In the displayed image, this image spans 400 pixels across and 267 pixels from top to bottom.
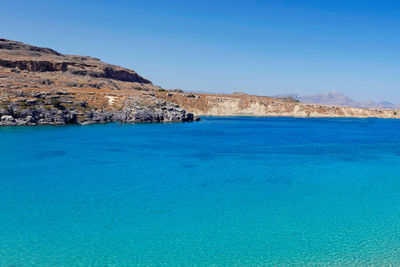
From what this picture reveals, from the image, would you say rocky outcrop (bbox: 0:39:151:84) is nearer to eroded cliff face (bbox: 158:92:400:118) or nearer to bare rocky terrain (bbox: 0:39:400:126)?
bare rocky terrain (bbox: 0:39:400:126)

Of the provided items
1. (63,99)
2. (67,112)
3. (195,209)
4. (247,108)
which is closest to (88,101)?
(63,99)

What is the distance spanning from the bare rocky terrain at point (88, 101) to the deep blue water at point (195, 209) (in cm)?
4112

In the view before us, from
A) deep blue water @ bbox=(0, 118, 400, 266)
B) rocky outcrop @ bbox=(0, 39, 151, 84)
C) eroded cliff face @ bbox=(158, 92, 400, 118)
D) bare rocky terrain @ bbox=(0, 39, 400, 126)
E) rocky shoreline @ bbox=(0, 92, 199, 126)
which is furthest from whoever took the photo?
eroded cliff face @ bbox=(158, 92, 400, 118)

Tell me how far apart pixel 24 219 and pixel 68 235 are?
454 centimetres

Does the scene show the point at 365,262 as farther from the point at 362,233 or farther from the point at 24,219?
the point at 24,219

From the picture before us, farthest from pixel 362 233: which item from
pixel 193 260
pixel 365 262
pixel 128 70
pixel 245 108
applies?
pixel 128 70

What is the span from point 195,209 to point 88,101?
270 ft

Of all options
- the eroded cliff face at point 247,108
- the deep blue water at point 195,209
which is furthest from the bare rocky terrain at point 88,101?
the deep blue water at point 195,209

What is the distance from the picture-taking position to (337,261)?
16.3 m

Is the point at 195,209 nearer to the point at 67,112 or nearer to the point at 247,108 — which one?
the point at 67,112

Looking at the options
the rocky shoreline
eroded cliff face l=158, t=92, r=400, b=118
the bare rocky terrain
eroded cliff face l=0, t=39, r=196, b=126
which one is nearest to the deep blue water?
the rocky shoreline

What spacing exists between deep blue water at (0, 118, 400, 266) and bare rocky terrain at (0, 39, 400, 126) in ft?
135

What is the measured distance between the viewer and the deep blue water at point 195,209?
16828mm

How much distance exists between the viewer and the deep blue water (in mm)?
16828
